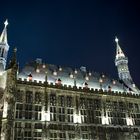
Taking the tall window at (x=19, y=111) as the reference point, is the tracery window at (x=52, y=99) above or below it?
above

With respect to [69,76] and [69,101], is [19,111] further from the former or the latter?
[69,76]

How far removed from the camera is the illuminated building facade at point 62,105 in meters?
38.9

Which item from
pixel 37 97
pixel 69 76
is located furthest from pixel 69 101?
pixel 69 76

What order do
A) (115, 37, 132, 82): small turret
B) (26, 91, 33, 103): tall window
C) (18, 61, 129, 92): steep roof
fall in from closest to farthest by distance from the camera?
(26, 91, 33, 103): tall window < (18, 61, 129, 92): steep roof < (115, 37, 132, 82): small turret

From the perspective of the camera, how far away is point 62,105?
4384cm

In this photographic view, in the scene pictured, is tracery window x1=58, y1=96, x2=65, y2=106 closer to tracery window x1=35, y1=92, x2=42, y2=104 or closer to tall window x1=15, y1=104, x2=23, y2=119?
tracery window x1=35, y1=92, x2=42, y2=104

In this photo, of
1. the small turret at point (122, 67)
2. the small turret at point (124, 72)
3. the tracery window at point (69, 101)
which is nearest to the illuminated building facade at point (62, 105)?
the tracery window at point (69, 101)

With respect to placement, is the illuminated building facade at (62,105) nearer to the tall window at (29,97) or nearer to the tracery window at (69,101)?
the tall window at (29,97)

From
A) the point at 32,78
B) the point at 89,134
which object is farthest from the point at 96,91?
the point at 32,78

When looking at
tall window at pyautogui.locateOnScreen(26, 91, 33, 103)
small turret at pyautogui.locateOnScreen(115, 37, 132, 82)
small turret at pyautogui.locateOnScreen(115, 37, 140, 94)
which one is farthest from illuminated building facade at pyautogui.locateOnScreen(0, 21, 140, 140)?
small turret at pyautogui.locateOnScreen(115, 37, 132, 82)

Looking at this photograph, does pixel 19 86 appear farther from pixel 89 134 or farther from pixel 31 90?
pixel 89 134

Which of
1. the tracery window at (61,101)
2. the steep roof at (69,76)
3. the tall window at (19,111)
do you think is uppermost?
the steep roof at (69,76)

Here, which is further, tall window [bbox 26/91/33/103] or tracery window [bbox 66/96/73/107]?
tracery window [bbox 66/96/73/107]

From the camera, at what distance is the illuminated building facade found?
3891cm
